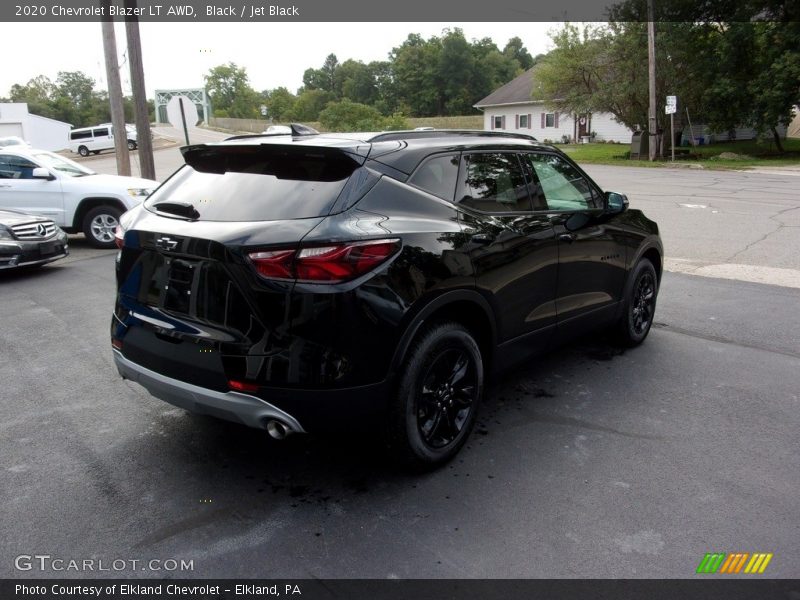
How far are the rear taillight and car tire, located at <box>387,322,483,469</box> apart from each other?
0.60 m

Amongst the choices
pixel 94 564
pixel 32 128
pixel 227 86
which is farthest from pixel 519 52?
pixel 94 564

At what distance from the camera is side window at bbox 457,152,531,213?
12.6 feet

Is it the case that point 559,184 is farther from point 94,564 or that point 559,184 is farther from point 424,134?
point 94,564

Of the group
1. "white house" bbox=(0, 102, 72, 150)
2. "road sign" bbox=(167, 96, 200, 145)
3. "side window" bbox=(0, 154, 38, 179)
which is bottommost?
"side window" bbox=(0, 154, 38, 179)

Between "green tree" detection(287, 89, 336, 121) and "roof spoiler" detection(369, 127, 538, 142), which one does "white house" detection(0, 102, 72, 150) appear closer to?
"green tree" detection(287, 89, 336, 121)

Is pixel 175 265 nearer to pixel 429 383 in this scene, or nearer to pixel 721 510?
pixel 429 383

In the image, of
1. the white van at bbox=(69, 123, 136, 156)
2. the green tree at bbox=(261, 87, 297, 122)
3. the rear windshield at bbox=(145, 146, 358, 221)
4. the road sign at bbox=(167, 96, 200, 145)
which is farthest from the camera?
the green tree at bbox=(261, 87, 297, 122)

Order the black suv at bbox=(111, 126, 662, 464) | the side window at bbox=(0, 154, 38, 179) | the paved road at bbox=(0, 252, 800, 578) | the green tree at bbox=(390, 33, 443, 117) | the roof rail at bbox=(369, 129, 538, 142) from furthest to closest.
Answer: the green tree at bbox=(390, 33, 443, 117), the side window at bbox=(0, 154, 38, 179), the roof rail at bbox=(369, 129, 538, 142), the black suv at bbox=(111, 126, 662, 464), the paved road at bbox=(0, 252, 800, 578)

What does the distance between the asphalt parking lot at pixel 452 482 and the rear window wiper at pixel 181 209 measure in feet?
4.50

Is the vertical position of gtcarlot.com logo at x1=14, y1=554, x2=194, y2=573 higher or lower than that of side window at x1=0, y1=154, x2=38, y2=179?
lower

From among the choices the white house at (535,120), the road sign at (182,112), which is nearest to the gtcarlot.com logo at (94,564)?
the road sign at (182,112)

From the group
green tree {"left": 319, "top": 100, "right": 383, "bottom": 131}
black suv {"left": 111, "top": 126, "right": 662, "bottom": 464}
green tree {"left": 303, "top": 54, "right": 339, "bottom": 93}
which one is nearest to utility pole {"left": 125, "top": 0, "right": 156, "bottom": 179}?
black suv {"left": 111, "top": 126, "right": 662, "bottom": 464}

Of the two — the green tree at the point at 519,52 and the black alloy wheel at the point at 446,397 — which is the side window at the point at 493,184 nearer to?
the black alloy wheel at the point at 446,397

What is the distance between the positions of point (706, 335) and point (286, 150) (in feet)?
14.3
